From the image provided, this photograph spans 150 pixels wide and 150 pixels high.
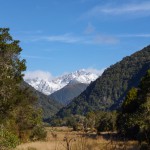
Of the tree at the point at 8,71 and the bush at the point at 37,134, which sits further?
the bush at the point at 37,134

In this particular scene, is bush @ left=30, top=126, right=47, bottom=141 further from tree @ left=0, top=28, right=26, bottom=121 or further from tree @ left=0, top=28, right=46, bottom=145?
tree @ left=0, top=28, right=26, bottom=121

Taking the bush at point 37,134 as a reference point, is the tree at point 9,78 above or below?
above

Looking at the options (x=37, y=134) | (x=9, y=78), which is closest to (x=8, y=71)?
(x=9, y=78)

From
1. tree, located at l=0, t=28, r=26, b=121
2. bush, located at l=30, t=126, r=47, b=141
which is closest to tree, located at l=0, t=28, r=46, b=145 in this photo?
tree, located at l=0, t=28, r=26, b=121

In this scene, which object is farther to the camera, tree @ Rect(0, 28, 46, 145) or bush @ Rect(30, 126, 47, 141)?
bush @ Rect(30, 126, 47, 141)

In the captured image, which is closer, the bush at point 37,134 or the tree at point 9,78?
the tree at point 9,78

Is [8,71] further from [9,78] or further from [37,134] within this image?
[37,134]

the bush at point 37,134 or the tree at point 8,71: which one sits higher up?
the tree at point 8,71

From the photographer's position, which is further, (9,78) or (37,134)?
(37,134)

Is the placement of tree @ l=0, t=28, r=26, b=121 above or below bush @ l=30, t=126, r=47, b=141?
above

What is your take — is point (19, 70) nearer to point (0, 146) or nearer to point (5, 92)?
point (5, 92)

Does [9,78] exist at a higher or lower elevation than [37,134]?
higher

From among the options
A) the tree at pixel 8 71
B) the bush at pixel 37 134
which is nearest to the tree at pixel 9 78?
the tree at pixel 8 71

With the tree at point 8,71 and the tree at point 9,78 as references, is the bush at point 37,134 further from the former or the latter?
the tree at point 8,71
